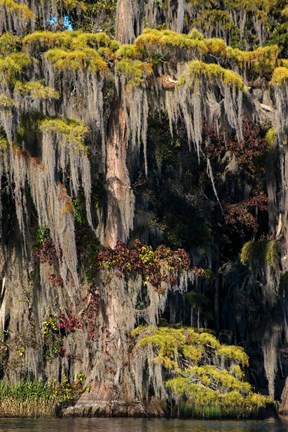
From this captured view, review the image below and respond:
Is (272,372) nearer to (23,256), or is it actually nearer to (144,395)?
(144,395)

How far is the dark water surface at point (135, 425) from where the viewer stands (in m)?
21.8

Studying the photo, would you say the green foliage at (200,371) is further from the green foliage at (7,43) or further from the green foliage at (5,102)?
the green foliage at (7,43)

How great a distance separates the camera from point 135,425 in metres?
23.0

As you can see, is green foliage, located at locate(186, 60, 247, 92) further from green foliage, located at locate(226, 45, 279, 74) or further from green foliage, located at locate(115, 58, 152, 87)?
green foliage, located at locate(115, 58, 152, 87)

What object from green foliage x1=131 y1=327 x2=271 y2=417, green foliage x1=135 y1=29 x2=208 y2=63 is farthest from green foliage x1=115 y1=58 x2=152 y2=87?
green foliage x1=131 y1=327 x2=271 y2=417

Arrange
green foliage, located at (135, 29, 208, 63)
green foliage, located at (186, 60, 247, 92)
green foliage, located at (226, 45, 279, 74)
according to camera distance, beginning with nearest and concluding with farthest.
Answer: green foliage, located at (186, 60, 247, 92) → green foliage, located at (135, 29, 208, 63) → green foliage, located at (226, 45, 279, 74)

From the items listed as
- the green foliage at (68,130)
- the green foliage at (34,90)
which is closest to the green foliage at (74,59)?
the green foliage at (34,90)

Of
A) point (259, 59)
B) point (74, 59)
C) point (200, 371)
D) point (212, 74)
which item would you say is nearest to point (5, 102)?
point (74, 59)

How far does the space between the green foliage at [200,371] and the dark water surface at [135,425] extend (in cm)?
59

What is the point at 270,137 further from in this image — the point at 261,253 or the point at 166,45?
the point at 166,45

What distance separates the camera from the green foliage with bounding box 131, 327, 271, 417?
2527 centimetres

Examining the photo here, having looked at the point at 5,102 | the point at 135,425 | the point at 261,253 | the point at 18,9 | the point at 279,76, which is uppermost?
the point at 18,9

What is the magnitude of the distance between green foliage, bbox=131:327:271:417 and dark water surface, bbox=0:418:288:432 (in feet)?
1.94

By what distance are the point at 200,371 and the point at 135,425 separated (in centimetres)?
307
